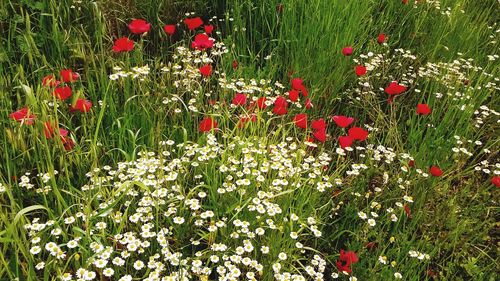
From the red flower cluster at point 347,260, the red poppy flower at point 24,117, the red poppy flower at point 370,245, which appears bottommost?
the red poppy flower at point 370,245

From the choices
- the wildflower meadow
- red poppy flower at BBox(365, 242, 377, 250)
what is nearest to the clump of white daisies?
the wildflower meadow

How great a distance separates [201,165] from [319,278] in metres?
0.73

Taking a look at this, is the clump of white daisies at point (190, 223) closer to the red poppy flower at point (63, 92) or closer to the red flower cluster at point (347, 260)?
the red flower cluster at point (347, 260)

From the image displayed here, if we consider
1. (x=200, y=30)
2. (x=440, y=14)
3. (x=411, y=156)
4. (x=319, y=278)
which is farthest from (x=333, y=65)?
(x=319, y=278)

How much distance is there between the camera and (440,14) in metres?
3.68

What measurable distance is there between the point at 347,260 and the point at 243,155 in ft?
2.20

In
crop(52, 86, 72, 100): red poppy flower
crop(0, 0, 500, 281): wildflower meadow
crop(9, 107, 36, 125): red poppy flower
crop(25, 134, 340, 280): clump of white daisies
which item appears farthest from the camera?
crop(52, 86, 72, 100): red poppy flower

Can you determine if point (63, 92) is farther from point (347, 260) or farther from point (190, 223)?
point (347, 260)

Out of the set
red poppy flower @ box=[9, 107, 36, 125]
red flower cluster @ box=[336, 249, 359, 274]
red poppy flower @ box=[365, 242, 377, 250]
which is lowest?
red poppy flower @ box=[365, 242, 377, 250]

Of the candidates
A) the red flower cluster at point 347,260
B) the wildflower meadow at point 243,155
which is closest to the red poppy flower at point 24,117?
the wildflower meadow at point 243,155

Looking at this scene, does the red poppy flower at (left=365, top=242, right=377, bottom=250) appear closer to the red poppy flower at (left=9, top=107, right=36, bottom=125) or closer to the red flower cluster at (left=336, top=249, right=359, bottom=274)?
the red flower cluster at (left=336, top=249, right=359, bottom=274)

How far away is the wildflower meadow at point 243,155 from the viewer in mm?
1927

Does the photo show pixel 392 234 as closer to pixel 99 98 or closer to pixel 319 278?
pixel 319 278

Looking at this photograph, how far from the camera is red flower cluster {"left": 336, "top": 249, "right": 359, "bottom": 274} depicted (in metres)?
1.97
